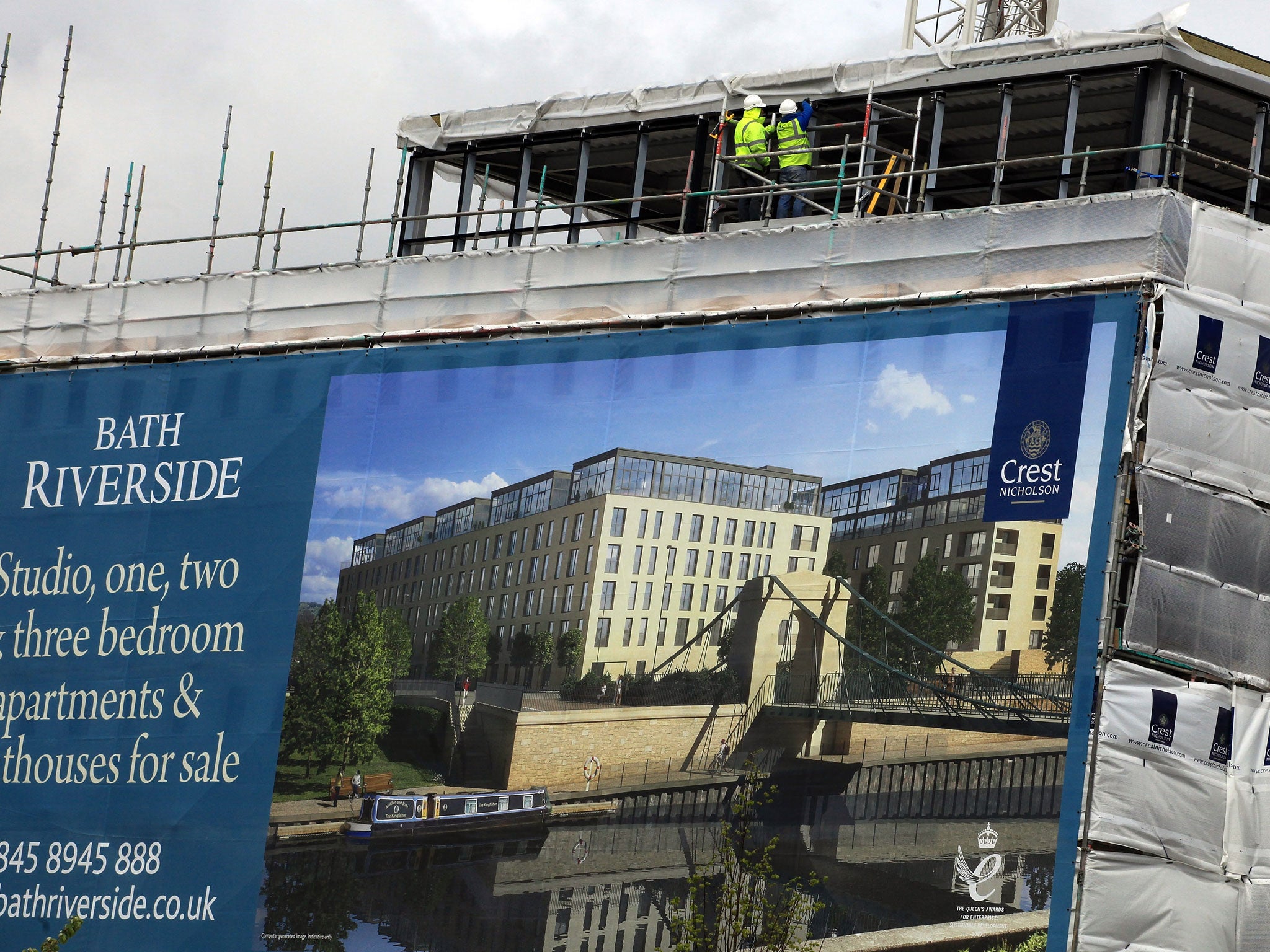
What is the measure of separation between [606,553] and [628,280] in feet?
12.3

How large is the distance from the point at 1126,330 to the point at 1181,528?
2.23 meters

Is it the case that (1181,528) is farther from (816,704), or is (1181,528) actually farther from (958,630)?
(816,704)

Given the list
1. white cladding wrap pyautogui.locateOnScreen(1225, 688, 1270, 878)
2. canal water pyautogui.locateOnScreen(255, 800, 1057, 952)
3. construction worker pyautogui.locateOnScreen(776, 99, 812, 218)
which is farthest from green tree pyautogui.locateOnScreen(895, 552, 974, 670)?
construction worker pyautogui.locateOnScreen(776, 99, 812, 218)

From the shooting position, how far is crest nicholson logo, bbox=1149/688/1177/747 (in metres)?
17.0

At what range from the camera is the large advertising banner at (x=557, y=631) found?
17922mm

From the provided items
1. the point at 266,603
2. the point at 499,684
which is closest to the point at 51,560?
the point at 266,603

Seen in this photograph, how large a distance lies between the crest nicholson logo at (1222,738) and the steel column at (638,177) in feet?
34.1

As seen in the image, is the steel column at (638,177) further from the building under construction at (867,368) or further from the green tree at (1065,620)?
the green tree at (1065,620)

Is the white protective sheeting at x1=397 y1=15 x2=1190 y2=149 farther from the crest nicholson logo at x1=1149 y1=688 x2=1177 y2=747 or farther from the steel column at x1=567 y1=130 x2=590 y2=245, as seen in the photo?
the crest nicholson logo at x1=1149 y1=688 x2=1177 y2=747

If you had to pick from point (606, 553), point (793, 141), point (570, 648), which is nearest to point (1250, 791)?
point (606, 553)

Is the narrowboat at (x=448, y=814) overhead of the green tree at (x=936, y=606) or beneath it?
beneath

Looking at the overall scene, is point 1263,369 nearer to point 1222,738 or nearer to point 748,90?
point 1222,738

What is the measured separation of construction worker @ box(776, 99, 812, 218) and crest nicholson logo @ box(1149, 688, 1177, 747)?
806 cm

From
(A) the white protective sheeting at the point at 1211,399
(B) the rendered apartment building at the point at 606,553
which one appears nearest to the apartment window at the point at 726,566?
(B) the rendered apartment building at the point at 606,553
